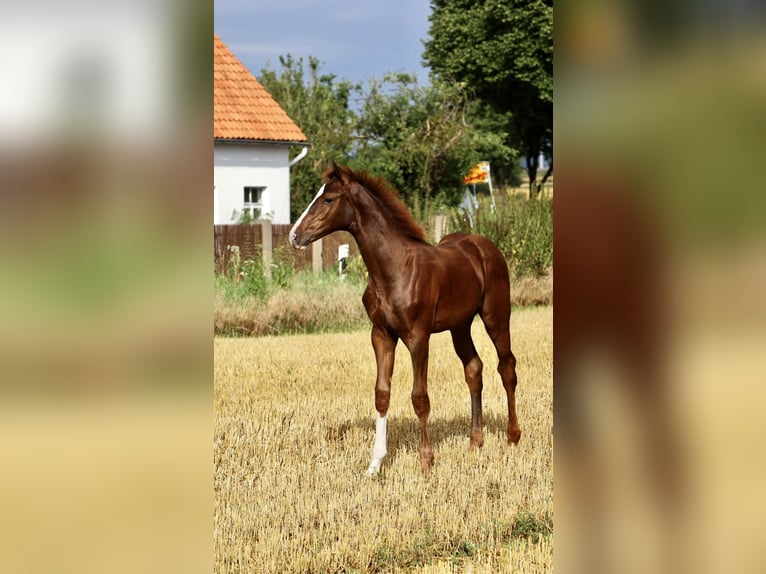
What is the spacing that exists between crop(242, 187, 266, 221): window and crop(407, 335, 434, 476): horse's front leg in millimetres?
17385

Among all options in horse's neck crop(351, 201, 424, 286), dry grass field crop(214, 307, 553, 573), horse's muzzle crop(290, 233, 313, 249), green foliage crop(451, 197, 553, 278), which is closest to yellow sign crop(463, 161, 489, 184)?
green foliage crop(451, 197, 553, 278)

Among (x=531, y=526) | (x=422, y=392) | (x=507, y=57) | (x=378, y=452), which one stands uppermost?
(x=507, y=57)

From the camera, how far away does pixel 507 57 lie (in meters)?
41.9

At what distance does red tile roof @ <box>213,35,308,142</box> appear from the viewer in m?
23.1

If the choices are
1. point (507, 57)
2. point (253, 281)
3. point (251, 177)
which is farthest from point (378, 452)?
point (507, 57)

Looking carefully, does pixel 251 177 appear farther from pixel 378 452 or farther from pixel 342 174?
pixel 378 452
